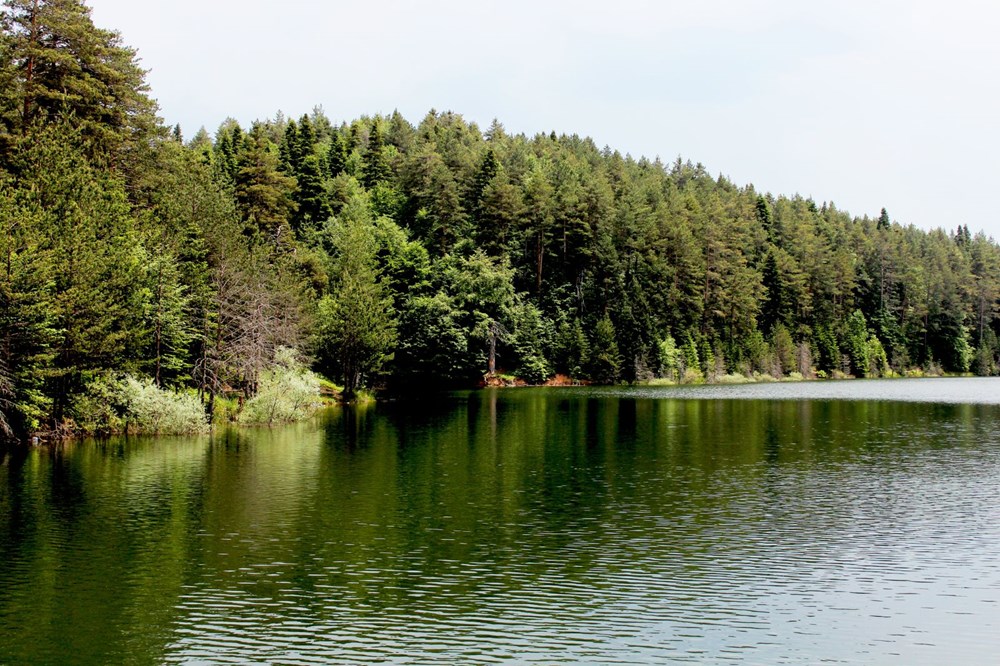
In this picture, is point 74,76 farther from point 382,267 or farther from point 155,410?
point 382,267

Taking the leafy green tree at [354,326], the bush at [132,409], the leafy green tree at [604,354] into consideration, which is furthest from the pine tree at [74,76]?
the leafy green tree at [604,354]

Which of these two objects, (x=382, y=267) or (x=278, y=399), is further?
(x=382, y=267)

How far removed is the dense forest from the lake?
9967mm

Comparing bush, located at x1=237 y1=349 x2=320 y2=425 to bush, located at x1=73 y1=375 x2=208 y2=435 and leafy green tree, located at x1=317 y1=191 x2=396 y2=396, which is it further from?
leafy green tree, located at x1=317 y1=191 x2=396 y2=396

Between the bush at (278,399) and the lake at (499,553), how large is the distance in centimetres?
1127

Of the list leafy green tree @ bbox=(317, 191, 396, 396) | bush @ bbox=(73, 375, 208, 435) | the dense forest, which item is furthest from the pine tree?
leafy green tree @ bbox=(317, 191, 396, 396)

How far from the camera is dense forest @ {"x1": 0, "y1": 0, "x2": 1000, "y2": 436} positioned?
49344 mm

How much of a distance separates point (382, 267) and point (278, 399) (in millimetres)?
48116

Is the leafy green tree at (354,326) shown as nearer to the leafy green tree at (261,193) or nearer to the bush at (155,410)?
the leafy green tree at (261,193)

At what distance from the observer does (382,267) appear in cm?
10762

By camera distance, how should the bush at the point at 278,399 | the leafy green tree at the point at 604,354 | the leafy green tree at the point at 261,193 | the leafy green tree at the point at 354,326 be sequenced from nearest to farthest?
the bush at the point at 278,399 < the leafy green tree at the point at 354,326 < the leafy green tree at the point at 261,193 < the leafy green tree at the point at 604,354

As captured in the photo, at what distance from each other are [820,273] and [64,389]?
446ft

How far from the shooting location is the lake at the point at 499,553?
17.7m

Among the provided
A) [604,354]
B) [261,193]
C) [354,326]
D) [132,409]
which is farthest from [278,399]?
[604,354]
